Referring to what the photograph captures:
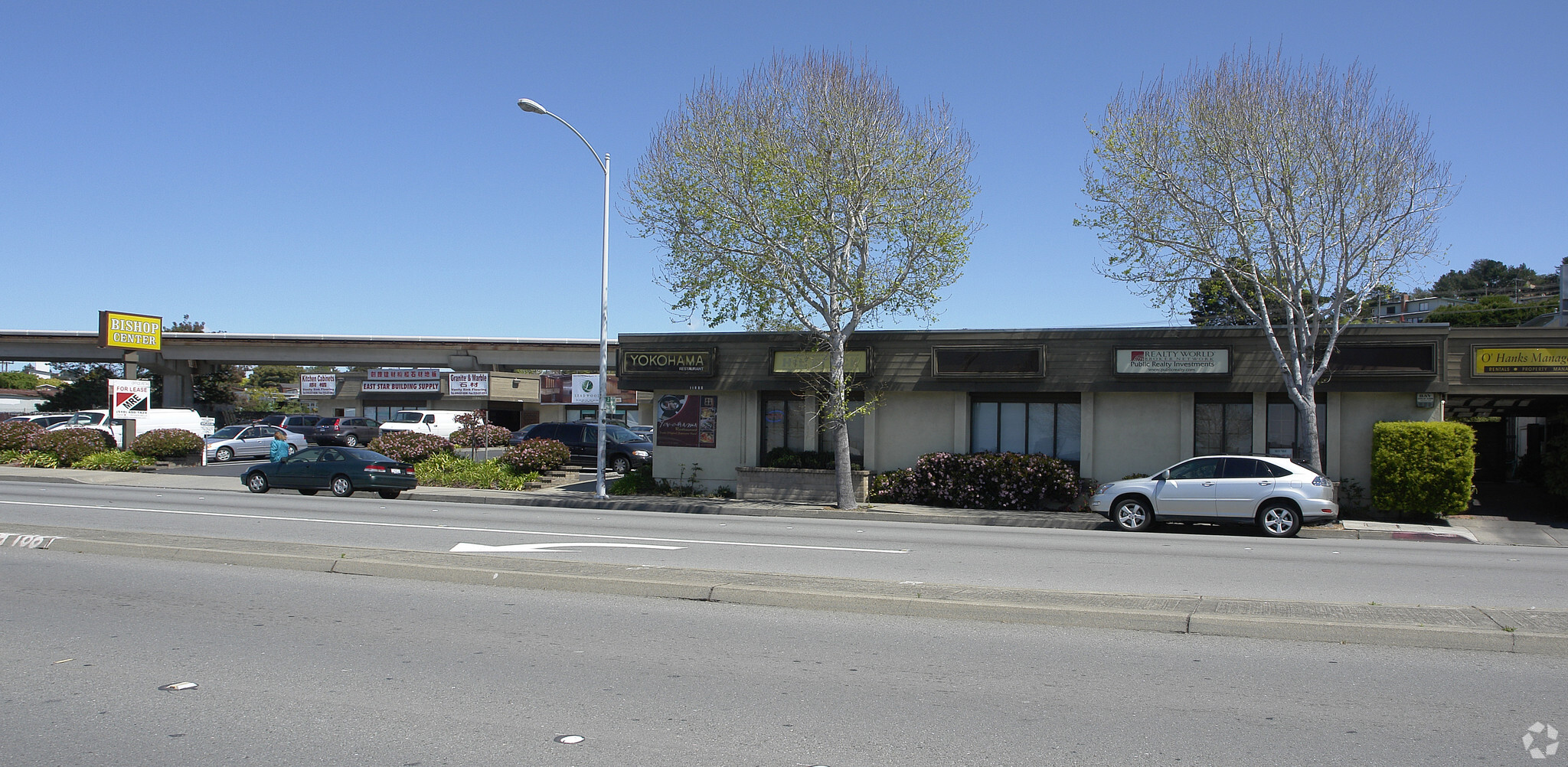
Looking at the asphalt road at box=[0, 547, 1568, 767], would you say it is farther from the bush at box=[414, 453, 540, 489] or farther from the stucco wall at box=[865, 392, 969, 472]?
the bush at box=[414, 453, 540, 489]

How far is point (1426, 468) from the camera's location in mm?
19000

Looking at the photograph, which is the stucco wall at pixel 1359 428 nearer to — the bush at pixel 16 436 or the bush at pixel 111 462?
the bush at pixel 111 462

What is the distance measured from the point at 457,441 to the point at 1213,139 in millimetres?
23152

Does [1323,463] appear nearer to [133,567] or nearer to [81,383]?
[133,567]

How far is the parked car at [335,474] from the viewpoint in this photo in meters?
24.4

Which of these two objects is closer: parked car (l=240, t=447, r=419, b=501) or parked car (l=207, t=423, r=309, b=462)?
parked car (l=240, t=447, r=419, b=501)

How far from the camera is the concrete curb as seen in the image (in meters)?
7.55

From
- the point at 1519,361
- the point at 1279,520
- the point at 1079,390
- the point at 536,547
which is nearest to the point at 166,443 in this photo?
the point at 536,547

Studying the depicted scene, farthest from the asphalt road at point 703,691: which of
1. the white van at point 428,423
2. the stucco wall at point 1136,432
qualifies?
the white van at point 428,423

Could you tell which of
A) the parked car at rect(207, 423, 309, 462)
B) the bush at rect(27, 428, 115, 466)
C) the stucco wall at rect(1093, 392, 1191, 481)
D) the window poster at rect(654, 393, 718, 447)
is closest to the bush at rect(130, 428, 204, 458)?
the bush at rect(27, 428, 115, 466)

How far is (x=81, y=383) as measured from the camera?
77.8m

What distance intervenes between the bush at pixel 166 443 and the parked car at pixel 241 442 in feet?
6.42

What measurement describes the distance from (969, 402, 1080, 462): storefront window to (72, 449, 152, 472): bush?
2696 centimetres

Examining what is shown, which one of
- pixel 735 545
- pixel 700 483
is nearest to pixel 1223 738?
pixel 735 545
